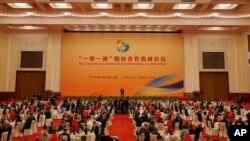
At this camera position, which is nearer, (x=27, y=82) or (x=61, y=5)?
(x=61, y=5)

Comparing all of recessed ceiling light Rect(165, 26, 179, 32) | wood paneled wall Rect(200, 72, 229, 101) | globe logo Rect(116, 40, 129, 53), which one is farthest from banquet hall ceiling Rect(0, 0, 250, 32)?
wood paneled wall Rect(200, 72, 229, 101)

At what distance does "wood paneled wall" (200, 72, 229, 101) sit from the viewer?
2855cm

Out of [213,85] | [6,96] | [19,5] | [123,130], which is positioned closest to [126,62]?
[213,85]

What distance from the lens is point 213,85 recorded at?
28.6 m

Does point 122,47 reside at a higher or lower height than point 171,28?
lower

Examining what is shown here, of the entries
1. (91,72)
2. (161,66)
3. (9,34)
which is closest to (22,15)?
(9,34)

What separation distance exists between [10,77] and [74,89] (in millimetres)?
6758

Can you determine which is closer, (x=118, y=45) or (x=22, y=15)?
(x=22, y=15)

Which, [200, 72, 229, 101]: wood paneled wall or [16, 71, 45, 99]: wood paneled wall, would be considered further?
[200, 72, 229, 101]: wood paneled wall

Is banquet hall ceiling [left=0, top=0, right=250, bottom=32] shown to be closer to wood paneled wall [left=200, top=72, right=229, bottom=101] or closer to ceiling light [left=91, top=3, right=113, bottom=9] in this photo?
ceiling light [left=91, top=3, right=113, bottom=9]

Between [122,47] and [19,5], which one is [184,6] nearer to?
[122,47]

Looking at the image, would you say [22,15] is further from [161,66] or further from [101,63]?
[161,66]

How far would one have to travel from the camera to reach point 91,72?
2827 centimetres

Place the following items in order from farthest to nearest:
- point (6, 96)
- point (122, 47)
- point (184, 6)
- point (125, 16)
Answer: point (122, 47), point (6, 96), point (125, 16), point (184, 6)
